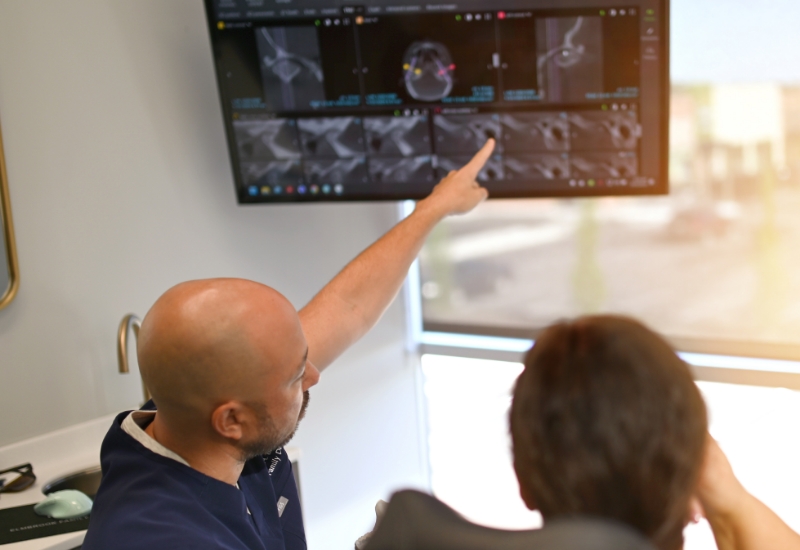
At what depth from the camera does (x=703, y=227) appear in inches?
109

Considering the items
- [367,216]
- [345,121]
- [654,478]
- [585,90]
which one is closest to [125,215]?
[345,121]

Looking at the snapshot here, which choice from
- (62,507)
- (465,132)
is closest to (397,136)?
(465,132)

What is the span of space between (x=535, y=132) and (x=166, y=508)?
5.14ft

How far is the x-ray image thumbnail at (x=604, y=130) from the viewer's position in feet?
7.37

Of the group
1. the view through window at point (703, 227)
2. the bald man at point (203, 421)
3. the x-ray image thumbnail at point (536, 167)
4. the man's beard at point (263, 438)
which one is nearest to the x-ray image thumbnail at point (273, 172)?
the x-ray image thumbnail at point (536, 167)

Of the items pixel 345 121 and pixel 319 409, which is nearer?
pixel 345 121

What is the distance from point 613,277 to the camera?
9.89 feet

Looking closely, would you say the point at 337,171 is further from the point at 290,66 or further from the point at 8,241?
the point at 8,241

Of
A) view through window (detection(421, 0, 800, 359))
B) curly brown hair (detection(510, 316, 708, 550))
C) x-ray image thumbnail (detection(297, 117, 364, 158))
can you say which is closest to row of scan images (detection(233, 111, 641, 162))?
x-ray image thumbnail (detection(297, 117, 364, 158))

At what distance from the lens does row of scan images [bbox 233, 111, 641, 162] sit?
2.28m

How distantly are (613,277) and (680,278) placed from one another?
25 cm

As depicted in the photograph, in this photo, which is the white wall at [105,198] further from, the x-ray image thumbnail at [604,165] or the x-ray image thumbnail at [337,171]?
the x-ray image thumbnail at [604,165]

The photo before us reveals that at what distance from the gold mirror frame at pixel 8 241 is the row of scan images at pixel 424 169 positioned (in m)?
0.72

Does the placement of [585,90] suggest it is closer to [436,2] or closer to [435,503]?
[436,2]
